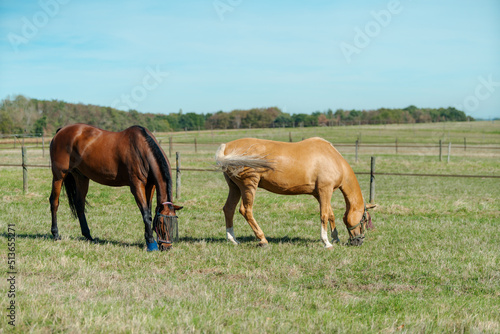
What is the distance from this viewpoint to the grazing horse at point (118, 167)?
7.23 m

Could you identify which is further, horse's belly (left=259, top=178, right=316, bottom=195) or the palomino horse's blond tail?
horse's belly (left=259, top=178, right=316, bottom=195)

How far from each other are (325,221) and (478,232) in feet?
11.4

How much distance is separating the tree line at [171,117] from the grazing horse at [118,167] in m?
53.7

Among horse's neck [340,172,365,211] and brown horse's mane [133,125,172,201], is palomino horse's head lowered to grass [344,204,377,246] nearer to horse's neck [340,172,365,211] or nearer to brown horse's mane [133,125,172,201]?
horse's neck [340,172,365,211]

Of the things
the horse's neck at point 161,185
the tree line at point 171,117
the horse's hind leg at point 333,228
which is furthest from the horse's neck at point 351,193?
the tree line at point 171,117

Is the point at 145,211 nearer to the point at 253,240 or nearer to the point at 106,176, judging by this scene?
the point at 106,176

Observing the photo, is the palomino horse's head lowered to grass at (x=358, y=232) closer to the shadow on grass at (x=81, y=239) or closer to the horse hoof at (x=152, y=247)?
the horse hoof at (x=152, y=247)

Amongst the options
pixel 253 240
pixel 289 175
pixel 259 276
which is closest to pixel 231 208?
pixel 253 240

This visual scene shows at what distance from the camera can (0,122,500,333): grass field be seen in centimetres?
397

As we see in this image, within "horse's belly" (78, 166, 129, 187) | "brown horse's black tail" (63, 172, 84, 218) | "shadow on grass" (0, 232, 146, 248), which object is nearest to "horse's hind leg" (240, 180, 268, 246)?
"shadow on grass" (0, 232, 146, 248)

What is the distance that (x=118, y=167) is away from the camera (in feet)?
25.0

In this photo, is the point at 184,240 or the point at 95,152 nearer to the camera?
the point at 95,152

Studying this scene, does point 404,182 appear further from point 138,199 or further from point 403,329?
point 403,329

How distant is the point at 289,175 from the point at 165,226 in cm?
229
